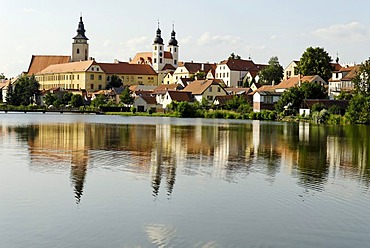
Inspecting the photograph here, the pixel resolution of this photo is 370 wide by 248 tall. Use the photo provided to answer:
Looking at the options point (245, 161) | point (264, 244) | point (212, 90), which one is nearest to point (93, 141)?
point (245, 161)

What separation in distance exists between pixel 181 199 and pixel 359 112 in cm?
4125

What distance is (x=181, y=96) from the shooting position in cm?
7194

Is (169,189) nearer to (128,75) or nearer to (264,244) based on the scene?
(264,244)

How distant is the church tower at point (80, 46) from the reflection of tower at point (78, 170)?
90.5 meters

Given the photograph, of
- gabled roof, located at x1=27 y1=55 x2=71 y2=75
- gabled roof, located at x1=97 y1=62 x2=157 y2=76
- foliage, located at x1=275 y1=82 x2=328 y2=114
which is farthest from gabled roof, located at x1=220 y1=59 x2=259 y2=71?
gabled roof, located at x1=27 y1=55 x2=71 y2=75

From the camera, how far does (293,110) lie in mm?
58219

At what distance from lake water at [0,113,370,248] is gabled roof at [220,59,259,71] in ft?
237

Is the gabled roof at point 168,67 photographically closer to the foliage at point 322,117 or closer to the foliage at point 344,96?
the foliage at point 344,96

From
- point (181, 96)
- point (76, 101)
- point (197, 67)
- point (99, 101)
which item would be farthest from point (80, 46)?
point (181, 96)

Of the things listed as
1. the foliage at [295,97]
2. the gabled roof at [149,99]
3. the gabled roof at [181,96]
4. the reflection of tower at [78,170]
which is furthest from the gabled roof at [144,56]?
the reflection of tower at [78,170]

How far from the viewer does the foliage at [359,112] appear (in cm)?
4950

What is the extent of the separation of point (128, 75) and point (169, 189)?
93676 millimetres

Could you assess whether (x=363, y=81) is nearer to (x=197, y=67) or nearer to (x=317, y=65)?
(x=317, y=65)

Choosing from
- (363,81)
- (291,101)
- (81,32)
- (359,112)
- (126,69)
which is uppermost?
(81,32)
